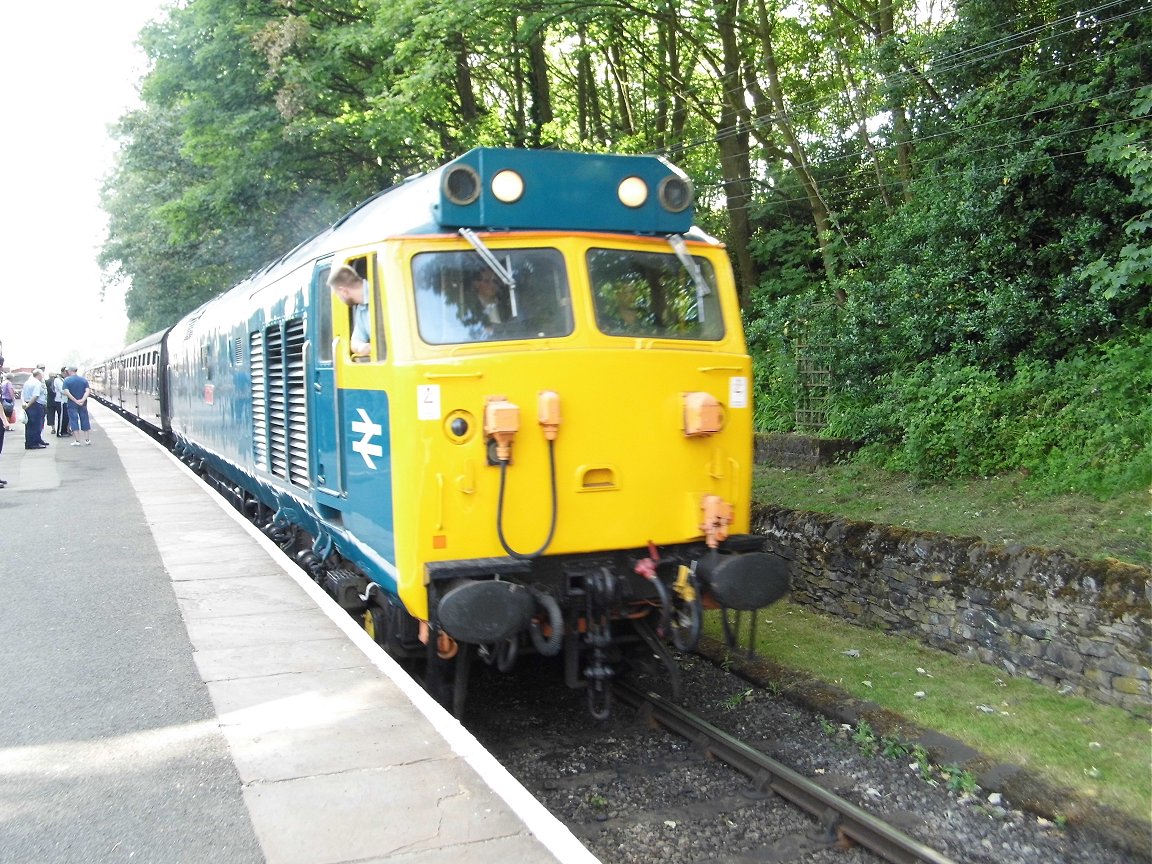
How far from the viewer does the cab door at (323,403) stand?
647cm

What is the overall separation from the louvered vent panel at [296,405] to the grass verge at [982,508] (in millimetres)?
4916

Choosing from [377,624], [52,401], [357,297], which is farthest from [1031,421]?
[52,401]

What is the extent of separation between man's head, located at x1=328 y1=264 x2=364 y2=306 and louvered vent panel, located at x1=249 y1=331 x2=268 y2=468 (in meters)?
2.95

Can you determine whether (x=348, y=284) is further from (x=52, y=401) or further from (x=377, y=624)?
(x=52, y=401)

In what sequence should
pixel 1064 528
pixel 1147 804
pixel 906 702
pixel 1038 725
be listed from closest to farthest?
pixel 1147 804, pixel 1038 725, pixel 906 702, pixel 1064 528

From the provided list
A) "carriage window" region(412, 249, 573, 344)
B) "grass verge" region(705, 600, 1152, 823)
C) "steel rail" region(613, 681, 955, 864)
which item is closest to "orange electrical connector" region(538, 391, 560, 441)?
"carriage window" region(412, 249, 573, 344)

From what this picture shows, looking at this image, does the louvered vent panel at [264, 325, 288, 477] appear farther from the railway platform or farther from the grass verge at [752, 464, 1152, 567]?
the grass verge at [752, 464, 1152, 567]

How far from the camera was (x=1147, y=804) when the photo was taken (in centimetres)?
507

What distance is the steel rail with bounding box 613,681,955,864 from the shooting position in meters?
4.68

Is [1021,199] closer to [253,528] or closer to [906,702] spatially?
[906,702]

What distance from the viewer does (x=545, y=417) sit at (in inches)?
211

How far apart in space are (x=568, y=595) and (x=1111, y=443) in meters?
5.95

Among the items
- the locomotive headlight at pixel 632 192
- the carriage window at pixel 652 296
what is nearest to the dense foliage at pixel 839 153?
the carriage window at pixel 652 296

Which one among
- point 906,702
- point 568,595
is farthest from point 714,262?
point 906,702
